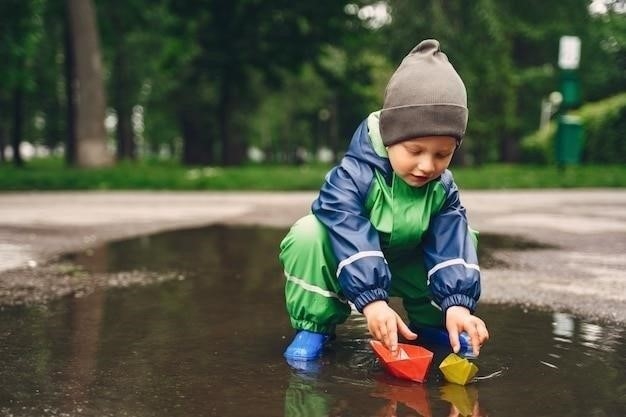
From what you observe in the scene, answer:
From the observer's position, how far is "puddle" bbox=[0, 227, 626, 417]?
85.1 inches

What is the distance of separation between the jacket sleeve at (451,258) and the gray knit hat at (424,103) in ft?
0.90

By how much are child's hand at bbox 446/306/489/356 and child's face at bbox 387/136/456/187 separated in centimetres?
40

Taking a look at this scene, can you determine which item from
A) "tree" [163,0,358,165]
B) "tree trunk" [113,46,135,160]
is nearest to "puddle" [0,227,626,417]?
"tree" [163,0,358,165]

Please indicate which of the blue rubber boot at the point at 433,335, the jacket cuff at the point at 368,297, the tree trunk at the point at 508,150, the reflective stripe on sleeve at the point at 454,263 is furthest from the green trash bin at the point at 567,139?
the tree trunk at the point at 508,150

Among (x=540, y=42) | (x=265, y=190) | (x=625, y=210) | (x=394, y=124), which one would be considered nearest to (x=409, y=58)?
(x=394, y=124)

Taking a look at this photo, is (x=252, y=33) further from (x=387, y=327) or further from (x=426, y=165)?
(x=387, y=327)

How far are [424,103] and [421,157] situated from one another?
0.16m

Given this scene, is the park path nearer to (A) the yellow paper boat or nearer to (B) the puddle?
(B) the puddle

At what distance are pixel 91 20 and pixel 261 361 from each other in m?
14.9

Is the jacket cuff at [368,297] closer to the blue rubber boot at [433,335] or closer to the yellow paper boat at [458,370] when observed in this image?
the yellow paper boat at [458,370]

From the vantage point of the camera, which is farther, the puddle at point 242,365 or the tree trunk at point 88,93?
the tree trunk at point 88,93

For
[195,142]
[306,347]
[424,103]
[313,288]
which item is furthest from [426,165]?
[195,142]

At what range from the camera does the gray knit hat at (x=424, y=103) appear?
8.26 ft

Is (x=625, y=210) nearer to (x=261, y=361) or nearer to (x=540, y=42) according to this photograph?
(x=261, y=361)
